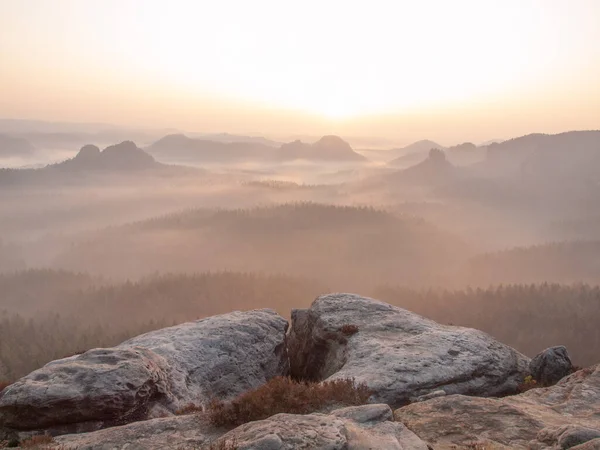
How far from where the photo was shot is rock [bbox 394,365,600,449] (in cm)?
1477

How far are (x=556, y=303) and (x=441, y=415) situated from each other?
19618 cm

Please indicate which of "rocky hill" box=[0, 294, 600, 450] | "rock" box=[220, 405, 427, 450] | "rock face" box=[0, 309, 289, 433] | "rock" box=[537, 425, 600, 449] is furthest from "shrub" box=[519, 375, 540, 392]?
"rock face" box=[0, 309, 289, 433]

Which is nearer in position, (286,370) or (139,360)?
(139,360)

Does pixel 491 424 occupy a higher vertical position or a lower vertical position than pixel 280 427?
lower

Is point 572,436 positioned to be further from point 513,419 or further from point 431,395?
point 431,395

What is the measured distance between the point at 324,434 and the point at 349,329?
17.6 meters

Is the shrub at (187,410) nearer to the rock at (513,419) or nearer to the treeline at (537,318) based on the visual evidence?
the rock at (513,419)

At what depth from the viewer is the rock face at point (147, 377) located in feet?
59.5

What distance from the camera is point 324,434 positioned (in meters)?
13.0

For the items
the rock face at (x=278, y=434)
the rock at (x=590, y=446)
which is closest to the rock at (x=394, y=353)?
the rock face at (x=278, y=434)

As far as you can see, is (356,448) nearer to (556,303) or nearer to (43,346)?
(43,346)

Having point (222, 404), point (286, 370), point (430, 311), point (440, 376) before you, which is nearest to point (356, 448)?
point (222, 404)

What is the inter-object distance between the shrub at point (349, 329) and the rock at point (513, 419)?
11.2m

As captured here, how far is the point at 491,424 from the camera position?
16.5m
